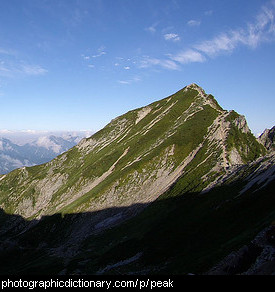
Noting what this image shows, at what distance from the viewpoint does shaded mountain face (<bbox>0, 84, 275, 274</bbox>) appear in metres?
47.9

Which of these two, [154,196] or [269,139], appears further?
[269,139]

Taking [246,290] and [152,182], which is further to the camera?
[152,182]

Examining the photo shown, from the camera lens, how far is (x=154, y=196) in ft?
309

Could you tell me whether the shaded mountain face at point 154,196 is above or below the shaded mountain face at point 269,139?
below

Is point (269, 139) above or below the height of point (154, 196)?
above

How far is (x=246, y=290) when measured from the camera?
1923 cm

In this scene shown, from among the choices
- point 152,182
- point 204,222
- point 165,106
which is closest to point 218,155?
point 152,182

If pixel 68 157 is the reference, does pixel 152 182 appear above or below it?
below

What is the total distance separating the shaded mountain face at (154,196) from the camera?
157 ft

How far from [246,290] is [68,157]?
18906 centimetres

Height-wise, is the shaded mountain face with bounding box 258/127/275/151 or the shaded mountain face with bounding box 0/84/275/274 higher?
the shaded mountain face with bounding box 258/127/275/151

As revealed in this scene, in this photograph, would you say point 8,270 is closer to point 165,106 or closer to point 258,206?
point 258,206

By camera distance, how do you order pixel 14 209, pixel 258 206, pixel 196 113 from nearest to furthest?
pixel 258 206, pixel 196 113, pixel 14 209

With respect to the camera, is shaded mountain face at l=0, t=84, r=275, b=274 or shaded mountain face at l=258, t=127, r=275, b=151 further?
shaded mountain face at l=258, t=127, r=275, b=151
